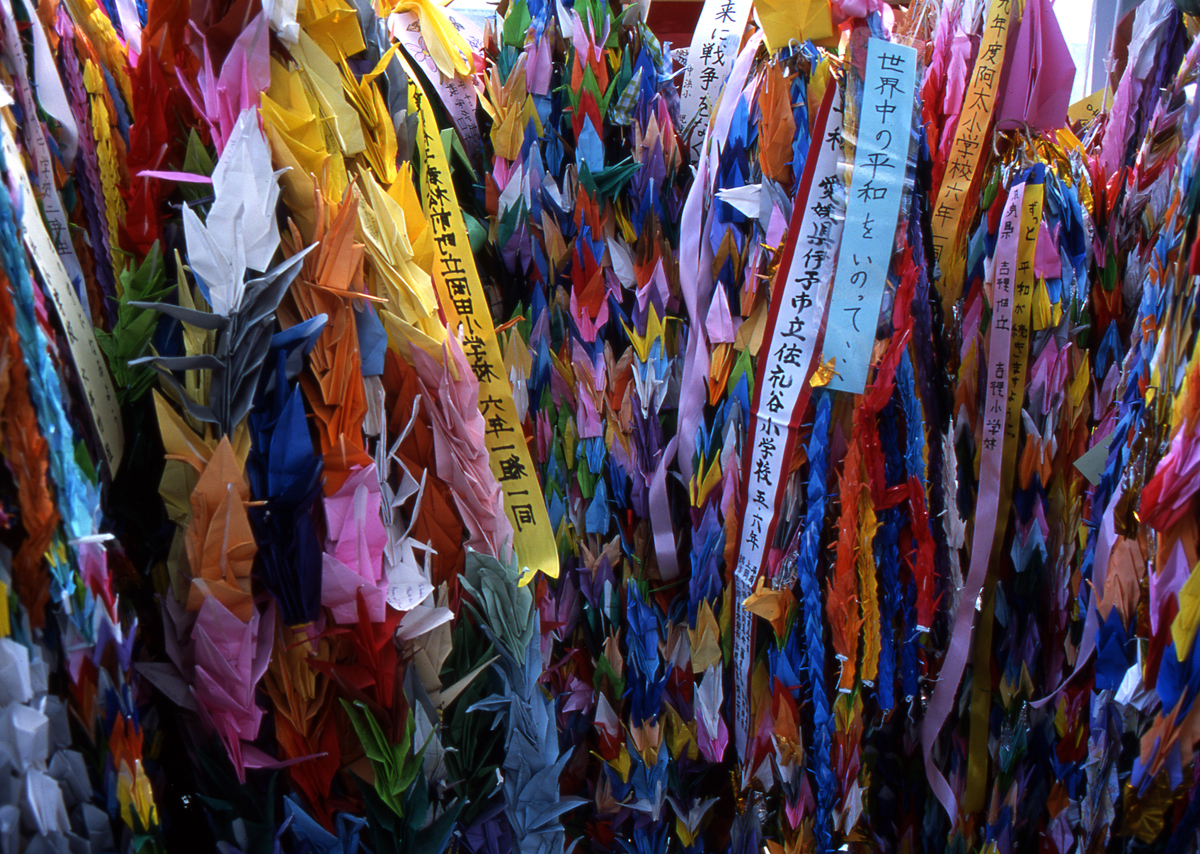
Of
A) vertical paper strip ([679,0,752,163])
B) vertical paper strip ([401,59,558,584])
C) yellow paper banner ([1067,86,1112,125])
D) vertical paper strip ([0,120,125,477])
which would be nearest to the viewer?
vertical paper strip ([0,120,125,477])

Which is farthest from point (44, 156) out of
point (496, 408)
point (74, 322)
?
point (496, 408)

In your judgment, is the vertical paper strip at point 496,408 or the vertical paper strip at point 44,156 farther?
the vertical paper strip at point 496,408

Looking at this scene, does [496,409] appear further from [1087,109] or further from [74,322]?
[1087,109]

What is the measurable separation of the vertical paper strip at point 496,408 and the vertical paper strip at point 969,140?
418 mm

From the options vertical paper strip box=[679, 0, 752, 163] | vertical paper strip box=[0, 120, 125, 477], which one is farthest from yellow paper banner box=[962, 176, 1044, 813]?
vertical paper strip box=[0, 120, 125, 477]

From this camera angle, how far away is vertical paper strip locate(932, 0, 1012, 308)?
0.71m

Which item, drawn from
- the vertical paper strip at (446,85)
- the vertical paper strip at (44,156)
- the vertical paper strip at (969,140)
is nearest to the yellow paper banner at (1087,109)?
the vertical paper strip at (969,140)

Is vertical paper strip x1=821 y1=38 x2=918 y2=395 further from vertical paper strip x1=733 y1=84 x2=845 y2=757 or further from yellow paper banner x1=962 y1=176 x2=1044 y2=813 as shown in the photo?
yellow paper banner x1=962 y1=176 x2=1044 y2=813

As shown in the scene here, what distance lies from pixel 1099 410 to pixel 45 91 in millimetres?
848

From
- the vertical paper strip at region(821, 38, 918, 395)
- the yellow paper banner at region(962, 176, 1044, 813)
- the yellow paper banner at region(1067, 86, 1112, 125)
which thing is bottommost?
the yellow paper banner at region(962, 176, 1044, 813)

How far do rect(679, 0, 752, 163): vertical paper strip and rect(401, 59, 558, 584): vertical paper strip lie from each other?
0.27 meters

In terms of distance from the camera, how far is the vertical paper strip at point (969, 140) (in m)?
0.71

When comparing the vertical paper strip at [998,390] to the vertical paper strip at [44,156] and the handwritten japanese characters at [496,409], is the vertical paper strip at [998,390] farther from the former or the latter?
the vertical paper strip at [44,156]

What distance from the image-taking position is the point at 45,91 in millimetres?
494
